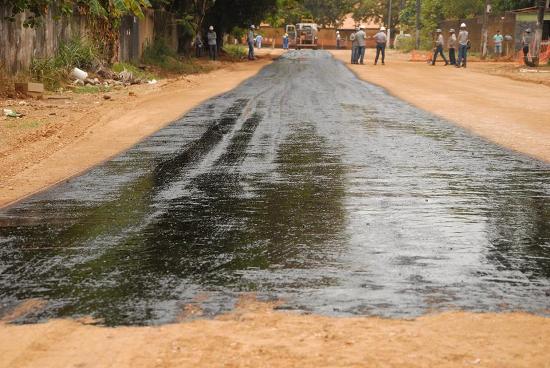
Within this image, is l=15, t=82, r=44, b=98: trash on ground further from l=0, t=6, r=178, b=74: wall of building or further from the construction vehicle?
the construction vehicle

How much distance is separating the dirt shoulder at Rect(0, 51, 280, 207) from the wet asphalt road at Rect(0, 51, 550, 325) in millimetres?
522

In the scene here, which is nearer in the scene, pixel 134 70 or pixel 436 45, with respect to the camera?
pixel 134 70

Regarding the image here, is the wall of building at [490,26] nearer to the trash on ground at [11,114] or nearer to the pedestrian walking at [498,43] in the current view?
the pedestrian walking at [498,43]

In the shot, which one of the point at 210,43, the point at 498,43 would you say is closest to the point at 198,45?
the point at 210,43

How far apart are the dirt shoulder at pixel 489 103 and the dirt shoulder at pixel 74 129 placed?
5.45 meters

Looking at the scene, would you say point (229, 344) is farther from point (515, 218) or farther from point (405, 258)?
point (515, 218)

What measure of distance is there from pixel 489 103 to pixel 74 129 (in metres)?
9.90

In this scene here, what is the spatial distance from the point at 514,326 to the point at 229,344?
5.20ft

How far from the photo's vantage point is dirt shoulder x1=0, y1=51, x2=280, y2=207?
10.2 meters

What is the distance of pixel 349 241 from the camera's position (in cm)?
650

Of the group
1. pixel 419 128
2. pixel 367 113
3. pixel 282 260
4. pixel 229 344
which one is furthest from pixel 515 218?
pixel 367 113

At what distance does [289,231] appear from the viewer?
22.4 feet

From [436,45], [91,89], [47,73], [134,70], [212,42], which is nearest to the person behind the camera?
[47,73]

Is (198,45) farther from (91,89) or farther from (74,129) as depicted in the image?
(74,129)
